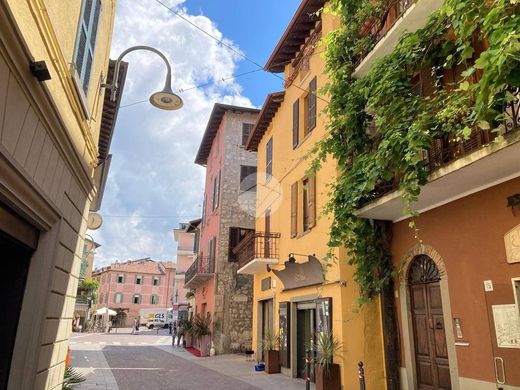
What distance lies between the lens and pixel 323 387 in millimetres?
9422

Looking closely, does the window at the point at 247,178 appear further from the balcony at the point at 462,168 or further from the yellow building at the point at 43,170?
the yellow building at the point at 43,170

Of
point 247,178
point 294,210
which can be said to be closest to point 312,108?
point 294,210

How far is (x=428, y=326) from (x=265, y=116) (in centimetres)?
1108

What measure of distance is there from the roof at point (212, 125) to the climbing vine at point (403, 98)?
14.6 meters

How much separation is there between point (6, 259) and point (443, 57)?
7.59m

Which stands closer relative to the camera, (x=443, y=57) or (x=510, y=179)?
(x=510, y=179)

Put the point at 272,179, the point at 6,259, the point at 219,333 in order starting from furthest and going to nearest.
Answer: the point at 219,333, the point at 272,179, the point at 6,259

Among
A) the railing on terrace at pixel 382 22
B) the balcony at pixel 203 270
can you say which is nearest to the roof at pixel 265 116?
the railing on terrace at pixel 382 22

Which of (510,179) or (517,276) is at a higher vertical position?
(510,179)

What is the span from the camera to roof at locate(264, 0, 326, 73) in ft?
42.5

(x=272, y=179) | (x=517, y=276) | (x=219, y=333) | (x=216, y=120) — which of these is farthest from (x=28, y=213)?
(x=216, y=120)

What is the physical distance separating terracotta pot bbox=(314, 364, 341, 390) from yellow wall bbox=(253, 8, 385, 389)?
0.46 ft

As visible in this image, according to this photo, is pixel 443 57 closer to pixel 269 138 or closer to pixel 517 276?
pixel 517 276

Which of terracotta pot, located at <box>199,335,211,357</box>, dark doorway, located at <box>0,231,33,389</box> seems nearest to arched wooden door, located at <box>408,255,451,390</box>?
dark doorway, located at <box>0,231,33,389</box>
